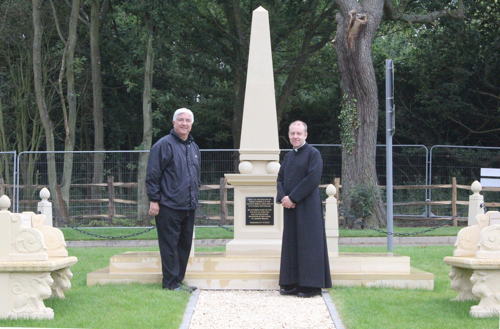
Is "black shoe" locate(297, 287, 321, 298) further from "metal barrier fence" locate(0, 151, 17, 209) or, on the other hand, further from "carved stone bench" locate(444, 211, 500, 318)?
"metal barrier fence" locate(0, 151, 17, 209)

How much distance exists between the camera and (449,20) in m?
29.7

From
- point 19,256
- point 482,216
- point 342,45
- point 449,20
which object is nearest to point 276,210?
point 482,216

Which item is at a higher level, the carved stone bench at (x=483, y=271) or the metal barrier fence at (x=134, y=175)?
the metal barrier fence at (x=134, y=175)

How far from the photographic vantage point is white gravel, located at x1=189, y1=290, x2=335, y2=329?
7891 millimetres

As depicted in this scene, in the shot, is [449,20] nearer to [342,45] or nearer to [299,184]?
[342,45]

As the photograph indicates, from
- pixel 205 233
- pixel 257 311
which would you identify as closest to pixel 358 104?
pixel 205 233

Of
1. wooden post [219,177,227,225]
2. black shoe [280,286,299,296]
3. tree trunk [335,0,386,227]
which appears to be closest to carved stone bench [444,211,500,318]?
black shoe [280,286,299,296]

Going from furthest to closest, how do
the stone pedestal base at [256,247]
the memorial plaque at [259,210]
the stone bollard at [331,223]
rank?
the memorial plaque at [259,210]
the stone pedestal base at [256,247]
the stone bollard at [331,223]

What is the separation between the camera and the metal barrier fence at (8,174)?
22281 millimetres

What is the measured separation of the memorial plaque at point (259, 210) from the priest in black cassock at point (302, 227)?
1.54 metres

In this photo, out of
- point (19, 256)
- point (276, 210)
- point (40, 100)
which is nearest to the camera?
point (19, 256)

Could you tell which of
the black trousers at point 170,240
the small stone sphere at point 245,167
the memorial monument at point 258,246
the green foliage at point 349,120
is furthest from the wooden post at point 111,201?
the black trousers at point 170,240

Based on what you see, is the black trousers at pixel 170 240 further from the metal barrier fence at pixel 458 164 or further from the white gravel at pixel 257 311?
the metal barrier fence at pixel 458 164

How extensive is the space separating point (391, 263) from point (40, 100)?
17.2 metres
